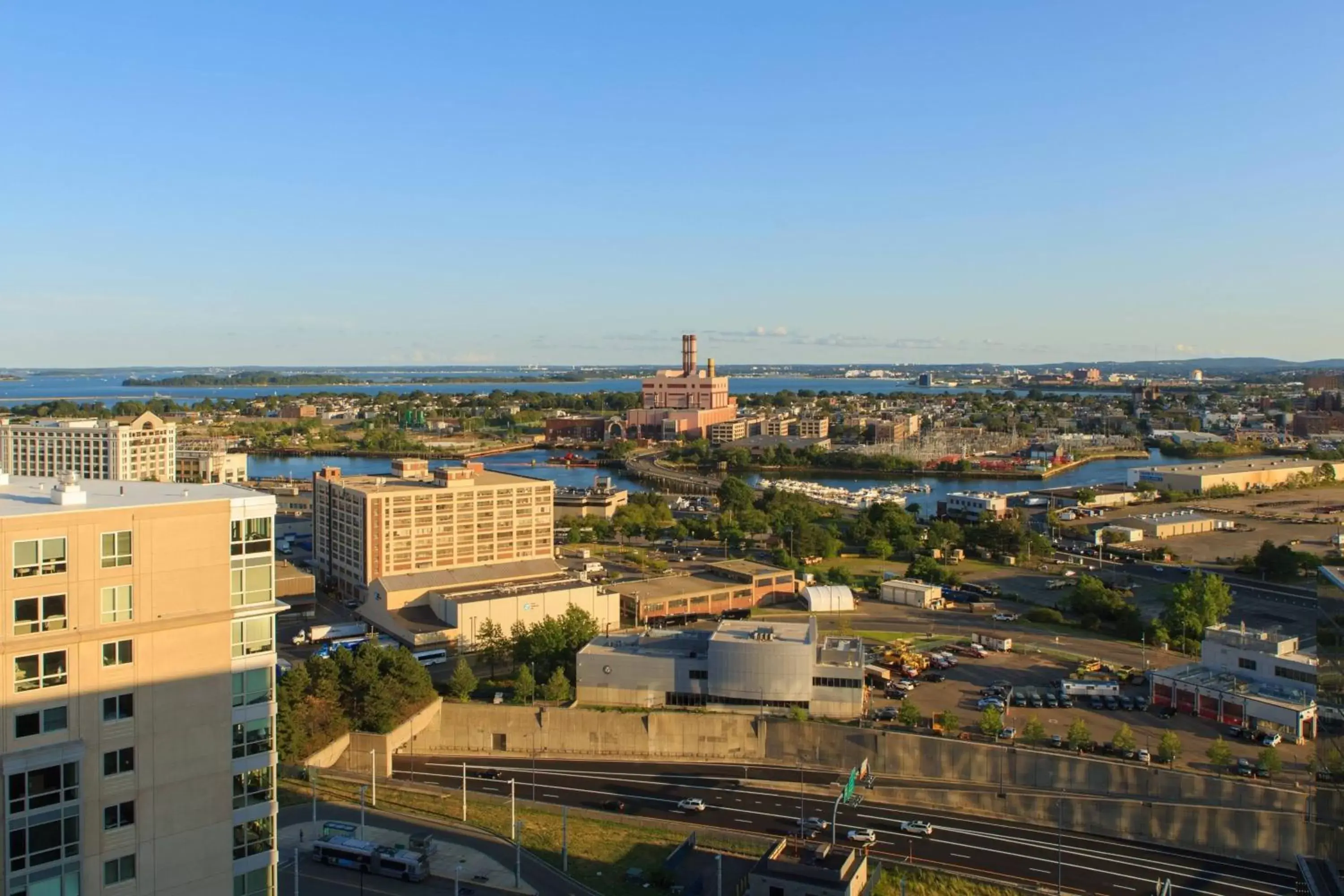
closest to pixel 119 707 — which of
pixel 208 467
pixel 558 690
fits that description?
pixel 558 690

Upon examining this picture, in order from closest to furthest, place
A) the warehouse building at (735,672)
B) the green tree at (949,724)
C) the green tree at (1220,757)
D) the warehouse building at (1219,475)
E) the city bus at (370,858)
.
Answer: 1. the city bus at (370,858)
2. the green tree at (1220,757)
3. the green tree at (949,724)
4. the warehouse building at (735,672)
5. the warehouse building at (1219,475)

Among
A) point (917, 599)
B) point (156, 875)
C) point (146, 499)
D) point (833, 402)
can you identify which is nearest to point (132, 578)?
point (146, 499)

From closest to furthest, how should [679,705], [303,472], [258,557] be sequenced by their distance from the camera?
[258,557] < [679,705] < [303,472]

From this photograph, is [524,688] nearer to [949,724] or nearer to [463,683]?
[463,683]

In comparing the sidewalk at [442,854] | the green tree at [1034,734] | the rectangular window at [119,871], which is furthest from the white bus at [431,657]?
the rectangular window at [119,871]

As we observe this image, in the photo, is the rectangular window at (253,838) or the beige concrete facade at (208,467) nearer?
the rectangular window at (253,838)

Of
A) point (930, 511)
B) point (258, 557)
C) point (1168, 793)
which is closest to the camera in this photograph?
point (258, 557)

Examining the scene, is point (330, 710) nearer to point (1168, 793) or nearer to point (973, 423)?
point (1168, 793)

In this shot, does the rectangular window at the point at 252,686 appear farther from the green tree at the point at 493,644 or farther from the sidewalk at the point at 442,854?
the green tree at the point at 493,644
